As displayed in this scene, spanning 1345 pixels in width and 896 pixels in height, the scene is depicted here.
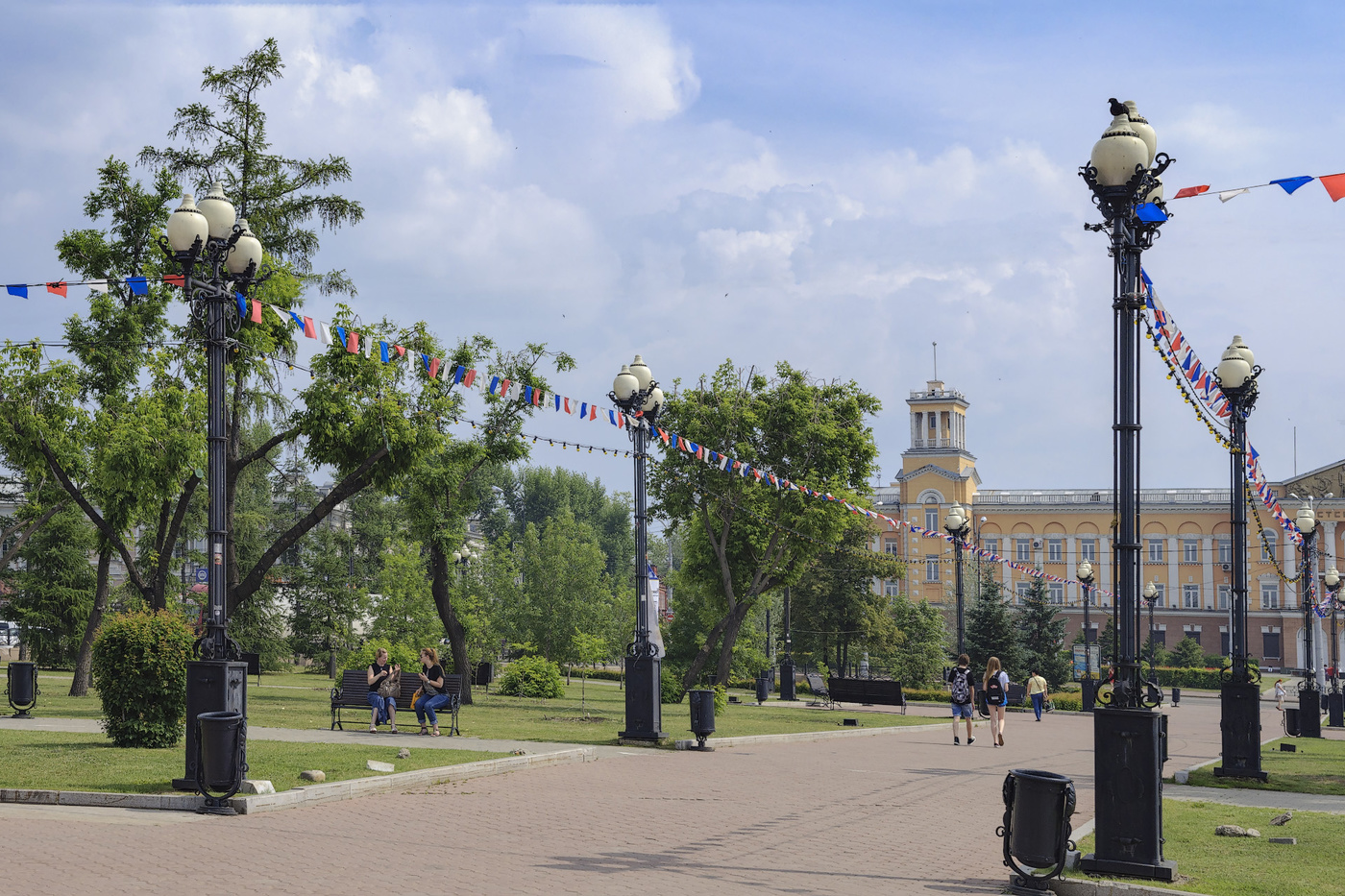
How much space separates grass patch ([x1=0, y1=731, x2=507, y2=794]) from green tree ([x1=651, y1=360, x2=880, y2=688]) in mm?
21365

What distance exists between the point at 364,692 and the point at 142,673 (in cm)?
519

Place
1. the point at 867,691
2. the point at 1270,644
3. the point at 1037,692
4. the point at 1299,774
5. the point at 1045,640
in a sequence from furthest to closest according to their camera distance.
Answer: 1. the point at 1270,644
2. the point at 1045,640
3. the point at 1037,692
4. the point at 867,691
5. the point at 1299,774

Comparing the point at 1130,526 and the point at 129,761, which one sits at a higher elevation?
the point at 1130,526

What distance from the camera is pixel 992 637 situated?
4916cm

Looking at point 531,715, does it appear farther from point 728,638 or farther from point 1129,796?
point 1129,796

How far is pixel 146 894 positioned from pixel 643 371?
41.0 feet

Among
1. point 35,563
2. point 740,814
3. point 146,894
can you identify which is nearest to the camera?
point 146,894

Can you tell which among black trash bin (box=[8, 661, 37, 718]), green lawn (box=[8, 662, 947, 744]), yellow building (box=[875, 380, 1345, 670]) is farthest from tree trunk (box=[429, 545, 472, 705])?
yellow building (box=[875, 380, 1345, 670])

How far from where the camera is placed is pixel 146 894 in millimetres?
7586

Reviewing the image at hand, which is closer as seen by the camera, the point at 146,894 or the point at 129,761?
the point at 146,894

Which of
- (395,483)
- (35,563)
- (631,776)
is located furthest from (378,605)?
(631,776)

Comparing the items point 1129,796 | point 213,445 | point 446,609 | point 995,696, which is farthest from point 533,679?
point 1129,796

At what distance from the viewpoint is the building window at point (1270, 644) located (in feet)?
286

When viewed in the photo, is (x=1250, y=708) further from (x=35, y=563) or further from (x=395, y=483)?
(x=35, y=563)
